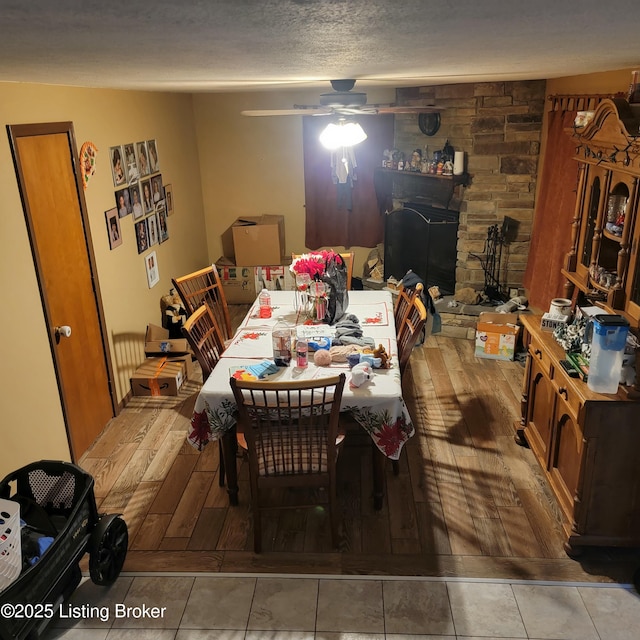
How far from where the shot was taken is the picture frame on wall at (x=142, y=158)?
4416 millimetres

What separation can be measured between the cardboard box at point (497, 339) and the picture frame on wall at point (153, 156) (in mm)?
3005

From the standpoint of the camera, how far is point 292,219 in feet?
20.5

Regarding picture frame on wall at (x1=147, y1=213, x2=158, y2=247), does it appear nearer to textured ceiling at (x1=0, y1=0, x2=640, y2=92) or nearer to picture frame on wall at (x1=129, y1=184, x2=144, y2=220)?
picture frame on wall at (x1=129, y1=184, x2=144, y2=220)

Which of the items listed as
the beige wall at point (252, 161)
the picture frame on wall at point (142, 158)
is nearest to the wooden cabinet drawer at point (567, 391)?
the picture frame on wall at point (142, 158)

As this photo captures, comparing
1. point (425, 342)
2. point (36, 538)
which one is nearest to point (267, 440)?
point (36, 538)

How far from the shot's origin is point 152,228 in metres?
4.66

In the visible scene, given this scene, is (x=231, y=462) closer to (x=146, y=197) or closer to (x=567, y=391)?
(x=567, y=391)

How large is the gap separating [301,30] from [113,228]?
333 centimetres

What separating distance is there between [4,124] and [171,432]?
2042 millimetres

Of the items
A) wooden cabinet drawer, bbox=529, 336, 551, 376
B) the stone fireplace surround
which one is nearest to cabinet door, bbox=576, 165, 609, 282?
wooden cabinet drawer, bbox=529, 336, 551, 376

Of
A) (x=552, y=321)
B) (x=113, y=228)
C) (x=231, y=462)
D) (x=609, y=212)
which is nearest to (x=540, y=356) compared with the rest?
(x=552, y=321)

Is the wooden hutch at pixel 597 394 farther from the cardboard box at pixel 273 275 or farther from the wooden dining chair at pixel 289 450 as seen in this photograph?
the cardboard box at pixel 273 275

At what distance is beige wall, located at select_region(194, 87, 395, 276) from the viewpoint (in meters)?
5.89

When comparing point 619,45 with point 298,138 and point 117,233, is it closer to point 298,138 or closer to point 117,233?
point 117,233
